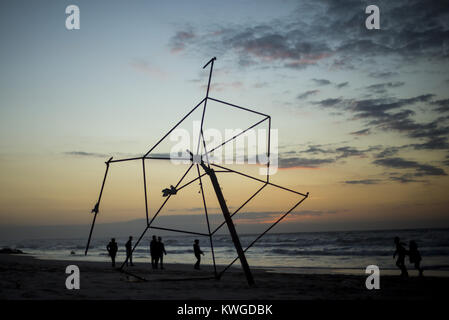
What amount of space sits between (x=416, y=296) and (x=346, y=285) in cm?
262

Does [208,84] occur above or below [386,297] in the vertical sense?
above

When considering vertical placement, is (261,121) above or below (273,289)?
above
